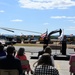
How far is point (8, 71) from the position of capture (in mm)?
8531

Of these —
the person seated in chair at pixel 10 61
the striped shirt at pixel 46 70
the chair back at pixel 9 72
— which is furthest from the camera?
the chair back at pixel 9 72

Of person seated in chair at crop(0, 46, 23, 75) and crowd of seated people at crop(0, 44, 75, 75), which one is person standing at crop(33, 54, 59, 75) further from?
person seated in chair at crop(0, 46, 23, 75)

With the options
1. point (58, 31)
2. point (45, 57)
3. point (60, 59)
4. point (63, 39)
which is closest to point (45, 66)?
point (45, 57)

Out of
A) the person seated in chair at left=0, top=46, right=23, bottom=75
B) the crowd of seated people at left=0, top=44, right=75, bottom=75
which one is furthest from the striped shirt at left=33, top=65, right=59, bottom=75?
the person seated in chair at left=0, top=46, right=23, bottom=75

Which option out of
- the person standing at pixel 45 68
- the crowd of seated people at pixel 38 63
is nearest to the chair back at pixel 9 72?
the crowd of seated people at pixel 38 63

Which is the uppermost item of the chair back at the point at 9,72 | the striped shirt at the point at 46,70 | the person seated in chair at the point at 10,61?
the person seated in chair at the point at 10,61

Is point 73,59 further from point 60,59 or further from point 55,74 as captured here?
point 60,59

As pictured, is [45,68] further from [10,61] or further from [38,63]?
[10,61]

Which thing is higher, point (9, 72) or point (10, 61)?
point (10, 61)

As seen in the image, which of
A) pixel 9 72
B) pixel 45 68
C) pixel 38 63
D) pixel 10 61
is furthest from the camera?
pixel 9 72

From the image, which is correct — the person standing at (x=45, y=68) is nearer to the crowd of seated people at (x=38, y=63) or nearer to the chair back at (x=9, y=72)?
the crowd of seated people at (x=38, y=63)

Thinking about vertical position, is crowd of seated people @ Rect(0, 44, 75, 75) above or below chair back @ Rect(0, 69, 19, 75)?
above

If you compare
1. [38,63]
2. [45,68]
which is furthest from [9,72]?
[45,68]

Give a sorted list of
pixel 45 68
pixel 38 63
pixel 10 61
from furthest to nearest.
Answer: pixel 10 61, pixel 38 63, pixel 45 68
